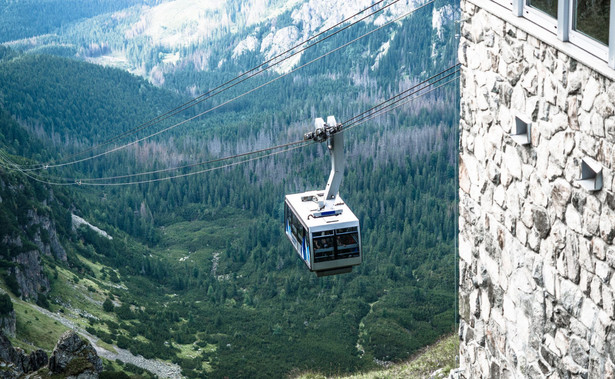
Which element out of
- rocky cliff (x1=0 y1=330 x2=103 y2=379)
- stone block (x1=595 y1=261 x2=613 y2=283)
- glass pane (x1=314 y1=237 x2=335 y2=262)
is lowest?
rocky cliff (x1=0 y1=330 x2=103 y2=379)

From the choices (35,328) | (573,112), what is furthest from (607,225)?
(35,328)

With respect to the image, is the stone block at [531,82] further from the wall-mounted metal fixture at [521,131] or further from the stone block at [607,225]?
the stone block at [607,225]

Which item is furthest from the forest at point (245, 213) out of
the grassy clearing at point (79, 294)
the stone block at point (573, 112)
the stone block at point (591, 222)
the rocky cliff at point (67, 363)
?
the stone block at point (573, 112)

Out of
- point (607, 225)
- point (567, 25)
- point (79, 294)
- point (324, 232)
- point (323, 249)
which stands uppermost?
point (567, 25)

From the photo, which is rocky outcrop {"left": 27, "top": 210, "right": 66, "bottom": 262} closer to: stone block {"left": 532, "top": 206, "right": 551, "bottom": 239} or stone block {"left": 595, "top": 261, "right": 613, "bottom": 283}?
stone block {"left": 532, "top": 206, "right": 551, "bottom": 239}

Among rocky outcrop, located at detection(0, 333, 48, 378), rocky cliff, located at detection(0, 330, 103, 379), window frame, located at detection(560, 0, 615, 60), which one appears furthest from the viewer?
rocky outcrop, located at detection(0, 333, 48, 378)

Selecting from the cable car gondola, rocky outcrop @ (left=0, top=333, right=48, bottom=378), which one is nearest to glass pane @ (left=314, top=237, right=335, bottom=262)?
the cable car gondola

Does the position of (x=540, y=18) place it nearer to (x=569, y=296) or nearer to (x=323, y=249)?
(x=569, y=296)
